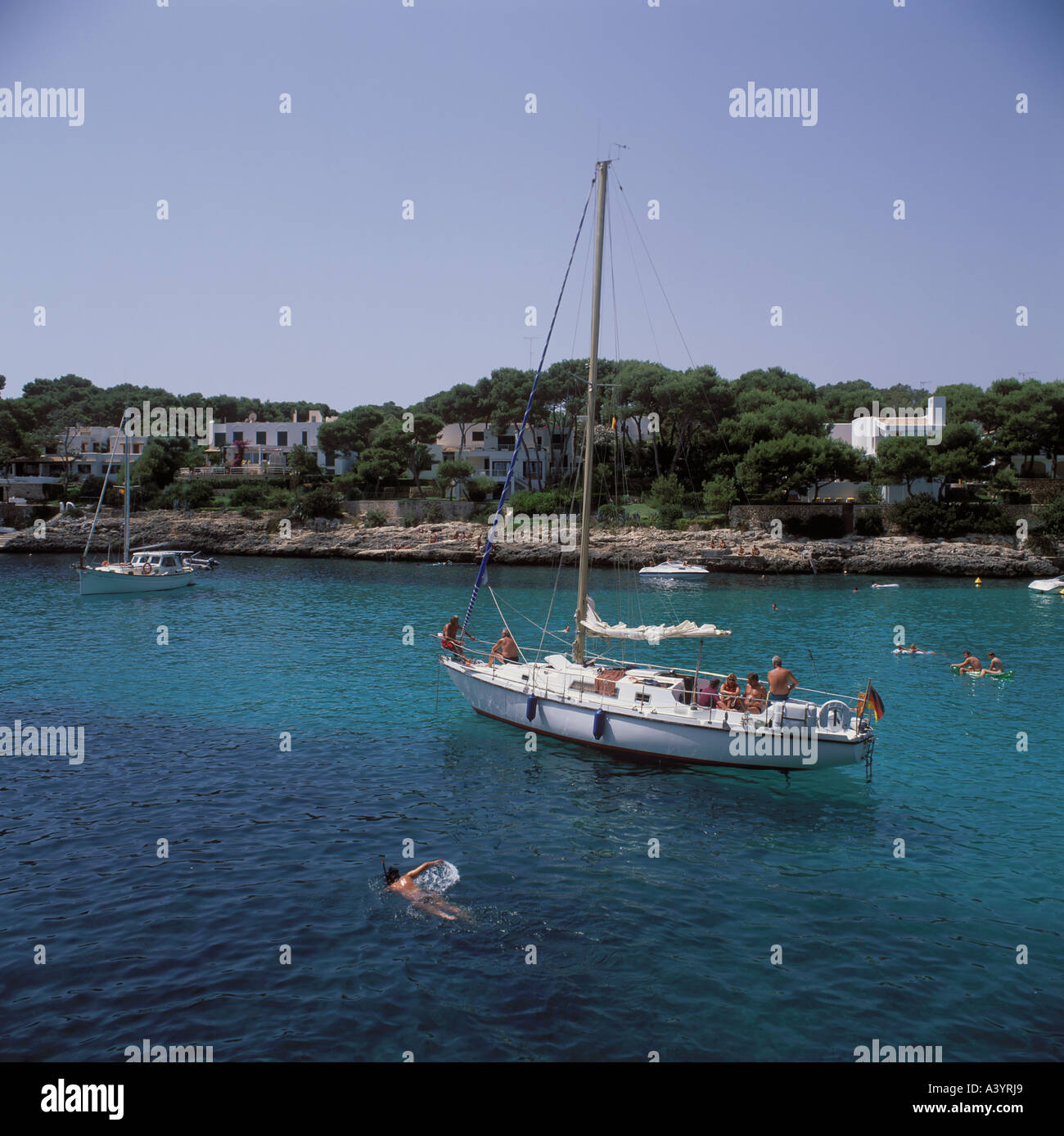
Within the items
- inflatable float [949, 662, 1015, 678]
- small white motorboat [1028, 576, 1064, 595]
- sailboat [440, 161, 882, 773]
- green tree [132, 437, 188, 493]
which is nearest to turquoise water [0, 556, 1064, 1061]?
sailboat [440, 161, 882, 773]

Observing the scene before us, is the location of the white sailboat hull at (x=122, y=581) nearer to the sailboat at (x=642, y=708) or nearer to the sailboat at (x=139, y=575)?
the sailboat at (x=139, y=575)

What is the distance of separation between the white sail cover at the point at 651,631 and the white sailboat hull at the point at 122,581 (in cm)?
4258

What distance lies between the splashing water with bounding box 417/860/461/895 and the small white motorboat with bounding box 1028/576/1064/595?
55891 millimetres

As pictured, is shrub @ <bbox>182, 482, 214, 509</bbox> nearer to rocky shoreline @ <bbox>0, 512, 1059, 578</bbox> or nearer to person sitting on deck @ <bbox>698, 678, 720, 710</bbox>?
rocky shoreline @ <bbox>0, 512, 1059, 578</bbox>

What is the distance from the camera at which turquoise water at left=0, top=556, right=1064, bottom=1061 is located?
11.9m

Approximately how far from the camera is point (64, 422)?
408 ft

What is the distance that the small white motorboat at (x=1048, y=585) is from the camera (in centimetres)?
5959

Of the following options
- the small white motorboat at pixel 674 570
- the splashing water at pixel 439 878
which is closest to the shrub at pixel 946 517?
the small white motorboat at pixel 674 570

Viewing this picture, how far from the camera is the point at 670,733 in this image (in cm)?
2219

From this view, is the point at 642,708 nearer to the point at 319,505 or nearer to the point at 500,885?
the point at 500,885
